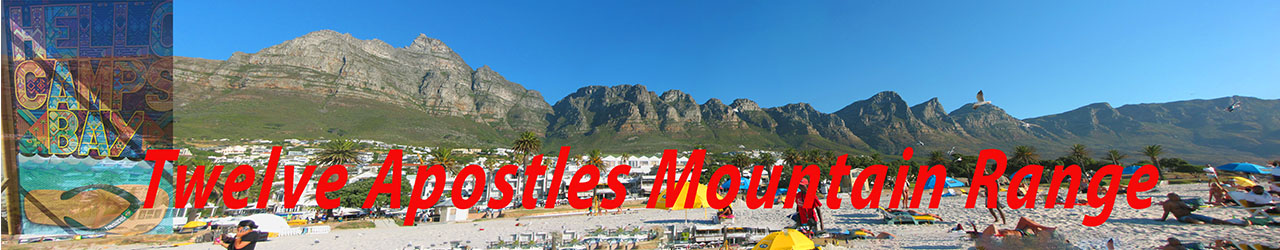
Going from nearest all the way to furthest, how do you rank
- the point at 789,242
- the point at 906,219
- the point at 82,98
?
the point at 789,242 → the point at 82,98 → the point at 906,219

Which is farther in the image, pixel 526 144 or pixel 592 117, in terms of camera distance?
pixel 592 117

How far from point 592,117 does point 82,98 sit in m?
157

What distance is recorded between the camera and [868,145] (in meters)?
122

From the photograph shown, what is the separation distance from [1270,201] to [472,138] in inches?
4671

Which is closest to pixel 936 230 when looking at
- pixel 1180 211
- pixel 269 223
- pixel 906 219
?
→ pixel 906 219

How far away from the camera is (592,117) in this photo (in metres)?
166

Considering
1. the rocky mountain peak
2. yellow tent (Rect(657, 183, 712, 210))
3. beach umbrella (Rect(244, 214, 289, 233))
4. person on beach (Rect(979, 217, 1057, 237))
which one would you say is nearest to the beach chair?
person on beach (Rect(979, 217, 1057, 237))

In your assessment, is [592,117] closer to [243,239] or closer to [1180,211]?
[1180,211]

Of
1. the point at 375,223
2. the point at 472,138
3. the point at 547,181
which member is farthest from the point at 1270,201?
the point at 472,138

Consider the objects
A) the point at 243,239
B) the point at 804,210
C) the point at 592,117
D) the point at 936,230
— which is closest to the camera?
the point at 243,239

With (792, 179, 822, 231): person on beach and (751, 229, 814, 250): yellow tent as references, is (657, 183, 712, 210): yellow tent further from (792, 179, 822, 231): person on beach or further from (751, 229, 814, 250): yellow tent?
(751, 229, 814, 250): yellow tent

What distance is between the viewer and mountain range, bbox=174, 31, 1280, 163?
94250mm

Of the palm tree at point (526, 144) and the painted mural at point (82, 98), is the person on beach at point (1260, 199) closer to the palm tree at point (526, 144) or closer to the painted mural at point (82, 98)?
the painted mural at point (82, 98)

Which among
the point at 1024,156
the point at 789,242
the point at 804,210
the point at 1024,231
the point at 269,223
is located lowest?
the point at 269,223
